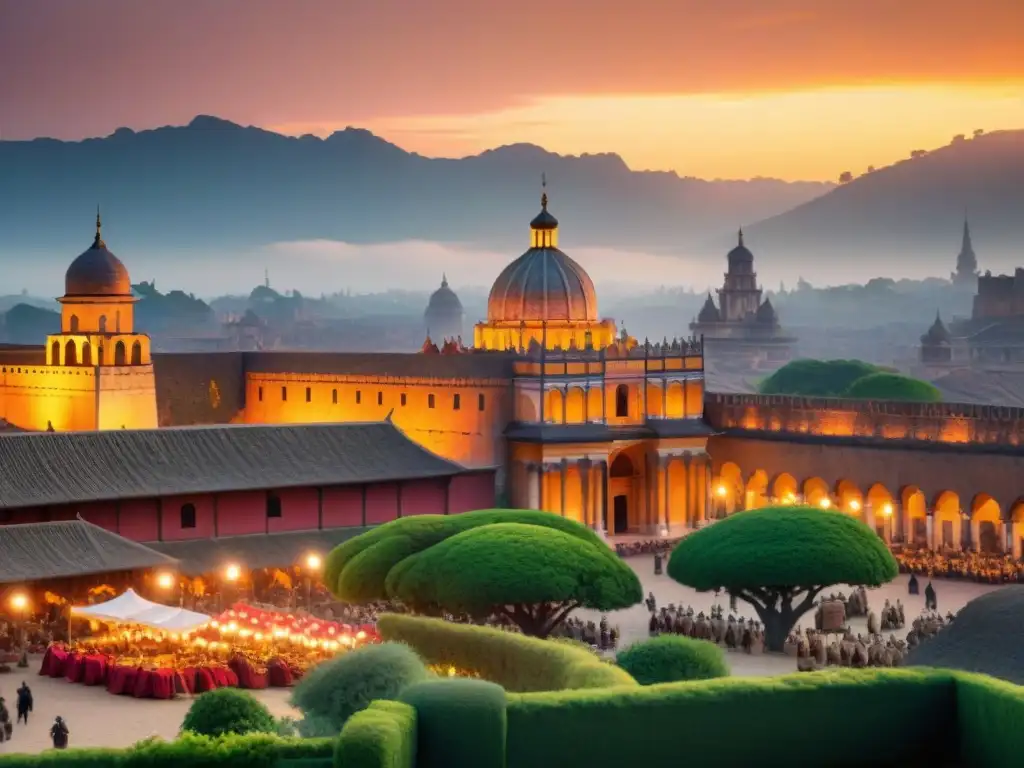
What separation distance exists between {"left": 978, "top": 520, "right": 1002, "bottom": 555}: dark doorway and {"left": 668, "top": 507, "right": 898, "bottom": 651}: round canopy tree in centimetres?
2123

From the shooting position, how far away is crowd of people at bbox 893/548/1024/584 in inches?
2776

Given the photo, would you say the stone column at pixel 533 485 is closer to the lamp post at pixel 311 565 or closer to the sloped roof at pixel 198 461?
the sloped roof at pixel 198 461

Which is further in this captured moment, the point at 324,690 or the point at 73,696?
the point at 73,696

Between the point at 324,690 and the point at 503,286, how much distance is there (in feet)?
191

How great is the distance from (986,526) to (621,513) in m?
14.7

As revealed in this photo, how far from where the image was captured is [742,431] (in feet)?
291

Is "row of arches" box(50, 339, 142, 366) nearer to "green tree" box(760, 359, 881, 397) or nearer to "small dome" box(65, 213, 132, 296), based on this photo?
"small dome" box(65, 213, 132, 296)

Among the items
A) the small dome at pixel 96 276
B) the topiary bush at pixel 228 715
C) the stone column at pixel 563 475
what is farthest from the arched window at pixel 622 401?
the topiary bush at pixel 228 715

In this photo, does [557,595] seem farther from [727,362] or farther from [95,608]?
[727,362]

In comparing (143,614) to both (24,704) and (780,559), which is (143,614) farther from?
(780,559)

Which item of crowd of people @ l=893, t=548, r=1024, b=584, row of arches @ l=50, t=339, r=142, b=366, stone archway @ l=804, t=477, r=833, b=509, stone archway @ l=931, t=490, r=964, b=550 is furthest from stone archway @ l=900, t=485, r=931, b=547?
row of arches @ l=50, t=339, r=142, b=366

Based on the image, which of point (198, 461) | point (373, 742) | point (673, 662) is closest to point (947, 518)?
point (198, 461)

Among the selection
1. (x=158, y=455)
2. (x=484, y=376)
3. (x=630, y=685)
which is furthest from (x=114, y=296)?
(x=630, y=685)

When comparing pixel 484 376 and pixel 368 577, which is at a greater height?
pixel 484 376
